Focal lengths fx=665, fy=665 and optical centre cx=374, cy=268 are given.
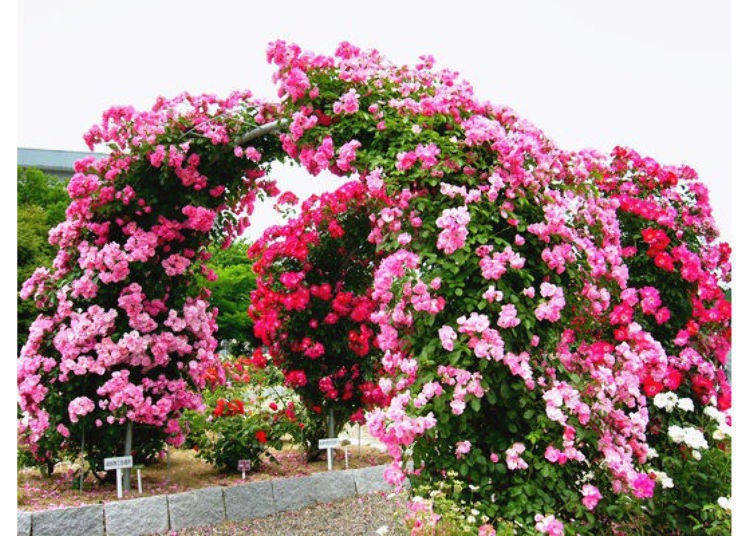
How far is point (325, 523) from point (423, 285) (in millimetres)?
2525

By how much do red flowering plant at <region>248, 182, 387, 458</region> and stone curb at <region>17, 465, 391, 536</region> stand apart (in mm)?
669

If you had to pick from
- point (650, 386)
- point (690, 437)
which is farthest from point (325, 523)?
point (690, 437)

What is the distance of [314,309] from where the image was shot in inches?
240

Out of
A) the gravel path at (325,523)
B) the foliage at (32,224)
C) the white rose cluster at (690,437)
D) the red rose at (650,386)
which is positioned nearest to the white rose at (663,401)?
the white rose cluster at (690,437)

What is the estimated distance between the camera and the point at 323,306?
609cm

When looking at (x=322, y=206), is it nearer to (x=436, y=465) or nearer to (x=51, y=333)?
(x=51, y=333)

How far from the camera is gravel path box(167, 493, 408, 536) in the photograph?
4.78 m

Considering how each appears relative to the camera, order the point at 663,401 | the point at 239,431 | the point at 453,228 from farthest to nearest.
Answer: the point at 239,431 < the point at 663,401 < the point at 453,228

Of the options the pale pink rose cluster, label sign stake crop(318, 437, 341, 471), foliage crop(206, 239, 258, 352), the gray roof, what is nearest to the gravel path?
label sign stake crop(318, 437, 341, 471)

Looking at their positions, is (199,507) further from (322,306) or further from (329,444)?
(322,306)

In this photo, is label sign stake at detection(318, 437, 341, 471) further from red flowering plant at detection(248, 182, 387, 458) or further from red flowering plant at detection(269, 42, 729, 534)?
red flowering plant at detection(269, 42, 729, 534)

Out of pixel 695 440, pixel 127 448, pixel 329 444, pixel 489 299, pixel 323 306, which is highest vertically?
pixel 323 306

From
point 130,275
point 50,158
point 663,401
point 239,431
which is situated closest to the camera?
point 663,401

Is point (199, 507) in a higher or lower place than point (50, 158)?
lower
